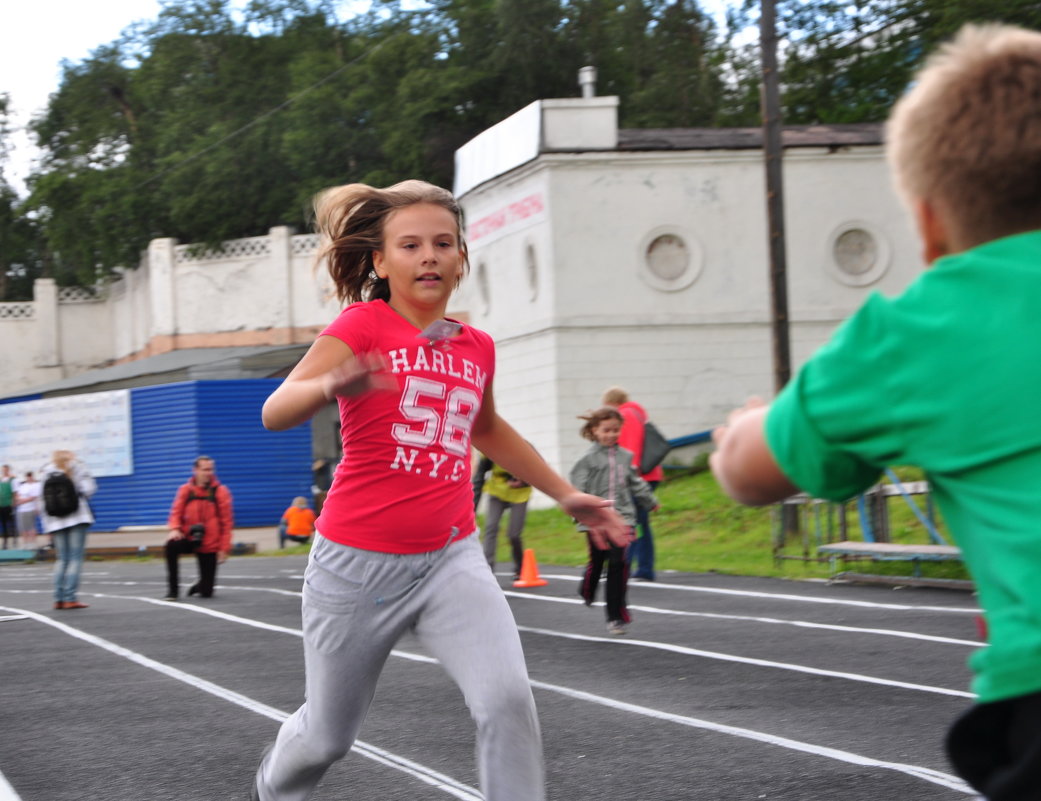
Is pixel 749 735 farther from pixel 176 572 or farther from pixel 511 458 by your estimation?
pixel 176 572

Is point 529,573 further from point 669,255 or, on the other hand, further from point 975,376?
point 669,255

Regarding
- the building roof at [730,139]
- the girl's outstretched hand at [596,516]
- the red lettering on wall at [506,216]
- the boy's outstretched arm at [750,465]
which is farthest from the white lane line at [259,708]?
the building roof at [730,139]

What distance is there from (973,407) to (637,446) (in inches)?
503

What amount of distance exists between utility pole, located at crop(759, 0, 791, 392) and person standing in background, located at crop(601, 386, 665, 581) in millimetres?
3363

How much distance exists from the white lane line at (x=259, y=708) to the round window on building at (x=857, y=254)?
798 inches

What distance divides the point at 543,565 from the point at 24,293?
165ft

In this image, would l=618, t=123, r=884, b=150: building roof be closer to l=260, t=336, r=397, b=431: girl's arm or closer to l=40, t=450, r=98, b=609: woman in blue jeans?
l=40, t=450, r=98, b=609: woman in blue jeans

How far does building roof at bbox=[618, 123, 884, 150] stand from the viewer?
29906mm

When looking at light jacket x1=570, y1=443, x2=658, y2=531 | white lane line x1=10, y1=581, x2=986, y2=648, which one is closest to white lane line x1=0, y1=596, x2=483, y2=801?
white lane line x1=10, y1=581, x2=986, y2=648

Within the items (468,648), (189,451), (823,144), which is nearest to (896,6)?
(823,144)

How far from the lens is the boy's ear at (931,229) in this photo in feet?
6.81

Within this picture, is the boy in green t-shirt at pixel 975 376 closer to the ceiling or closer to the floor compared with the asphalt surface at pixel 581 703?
closer to the ceiling

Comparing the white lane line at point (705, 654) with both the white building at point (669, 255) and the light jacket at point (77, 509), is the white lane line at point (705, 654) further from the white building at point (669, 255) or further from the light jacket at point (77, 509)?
the white building at point (669, 255)

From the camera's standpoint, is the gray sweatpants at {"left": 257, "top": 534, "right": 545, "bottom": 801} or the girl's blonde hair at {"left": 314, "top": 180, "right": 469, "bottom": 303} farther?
the girl's blonde hair at {"left": 314, "top": 180, "right": 469, "bottom": 303}
